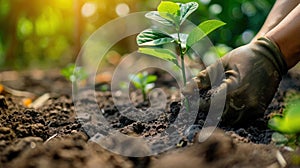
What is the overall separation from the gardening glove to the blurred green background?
1.66 metres

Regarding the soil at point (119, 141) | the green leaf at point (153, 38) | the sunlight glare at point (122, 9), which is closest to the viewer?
the soil at point (119, 141)

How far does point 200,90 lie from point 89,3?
→ 2.39m

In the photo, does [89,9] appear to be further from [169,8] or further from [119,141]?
[119,141]

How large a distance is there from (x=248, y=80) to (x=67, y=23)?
328cm

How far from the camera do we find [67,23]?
4.62 meters

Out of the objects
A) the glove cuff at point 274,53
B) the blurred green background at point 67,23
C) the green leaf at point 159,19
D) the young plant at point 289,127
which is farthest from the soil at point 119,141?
the blurred green background at point 67,23

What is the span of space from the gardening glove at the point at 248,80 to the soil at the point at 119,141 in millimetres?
55

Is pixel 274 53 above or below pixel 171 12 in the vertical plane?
below

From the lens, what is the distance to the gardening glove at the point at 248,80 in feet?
5.18

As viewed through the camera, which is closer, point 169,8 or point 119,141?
point 119,141

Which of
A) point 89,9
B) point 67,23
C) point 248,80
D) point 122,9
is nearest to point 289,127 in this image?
point 248,80

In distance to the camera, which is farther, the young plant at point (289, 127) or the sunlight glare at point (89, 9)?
the sunlight glare at point (89, 9)

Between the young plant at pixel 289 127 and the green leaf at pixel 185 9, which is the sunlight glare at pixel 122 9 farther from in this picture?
the young plant at pixel 289 127

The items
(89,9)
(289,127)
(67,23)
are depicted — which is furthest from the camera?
(67,23)
